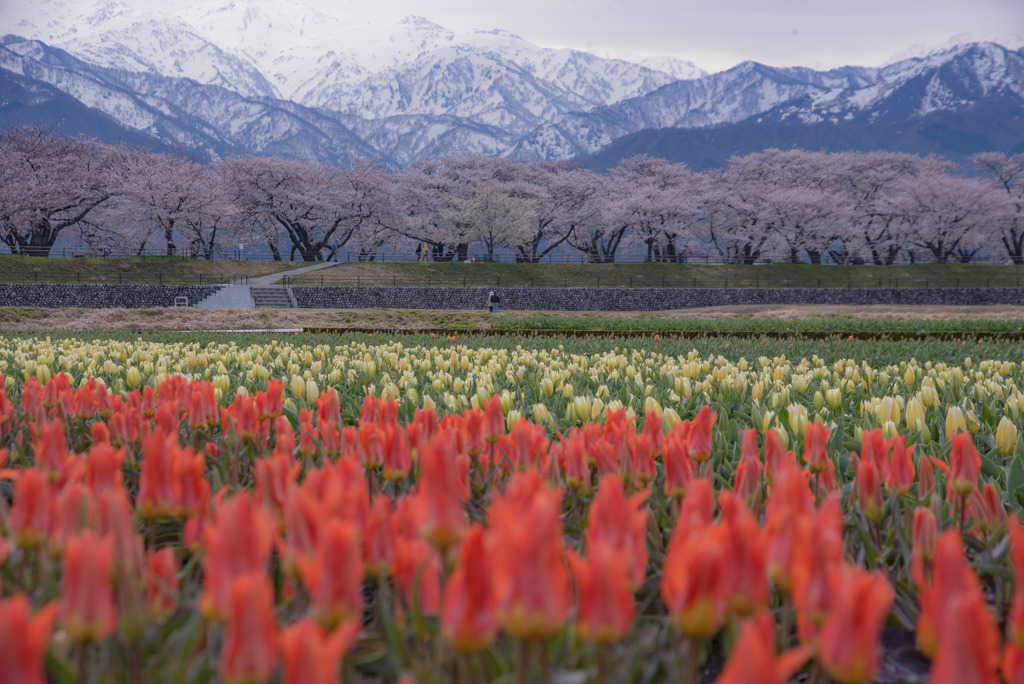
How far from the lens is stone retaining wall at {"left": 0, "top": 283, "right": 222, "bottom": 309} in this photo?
113 feet

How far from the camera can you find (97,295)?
119 feet

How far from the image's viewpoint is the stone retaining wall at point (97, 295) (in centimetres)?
3456

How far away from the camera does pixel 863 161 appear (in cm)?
6975

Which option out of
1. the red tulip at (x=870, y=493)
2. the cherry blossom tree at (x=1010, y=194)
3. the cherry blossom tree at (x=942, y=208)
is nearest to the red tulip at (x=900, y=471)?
the red tulip at (x=870, y=493)

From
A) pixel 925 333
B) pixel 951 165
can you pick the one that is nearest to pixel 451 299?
pixel 925 333

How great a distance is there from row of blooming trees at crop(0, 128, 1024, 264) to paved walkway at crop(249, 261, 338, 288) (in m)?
6.24

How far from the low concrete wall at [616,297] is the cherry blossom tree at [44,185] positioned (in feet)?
80.6

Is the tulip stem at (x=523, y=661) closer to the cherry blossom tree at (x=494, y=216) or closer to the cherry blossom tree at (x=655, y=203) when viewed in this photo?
the cherry blossom tree at (x=494, y=216)

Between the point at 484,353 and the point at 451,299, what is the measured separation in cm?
3699

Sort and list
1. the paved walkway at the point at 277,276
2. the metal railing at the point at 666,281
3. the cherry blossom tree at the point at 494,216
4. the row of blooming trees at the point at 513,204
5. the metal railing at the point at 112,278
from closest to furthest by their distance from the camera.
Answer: the metal railing at the point at 112,278, the paved walkway at the point at 277,276, the metal railing at the point at 666,281, the row of blooming trees at the point at 513,204, the cherry blossom tree at the point at 494,216

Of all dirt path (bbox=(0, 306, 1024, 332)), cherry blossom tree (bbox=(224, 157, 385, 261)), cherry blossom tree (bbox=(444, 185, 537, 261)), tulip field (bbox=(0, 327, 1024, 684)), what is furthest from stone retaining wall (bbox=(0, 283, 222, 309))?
tulip field (bbox=(0, 327, 1024, 684))

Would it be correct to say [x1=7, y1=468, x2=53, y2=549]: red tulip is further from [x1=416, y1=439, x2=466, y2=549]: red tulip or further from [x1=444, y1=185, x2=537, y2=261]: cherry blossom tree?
[x1=444, y1=185, x2=537, y2=261]: cherry blossom tree

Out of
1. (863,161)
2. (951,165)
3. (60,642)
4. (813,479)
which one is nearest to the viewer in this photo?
(60,642)

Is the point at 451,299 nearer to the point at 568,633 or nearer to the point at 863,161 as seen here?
the point at 568,633
